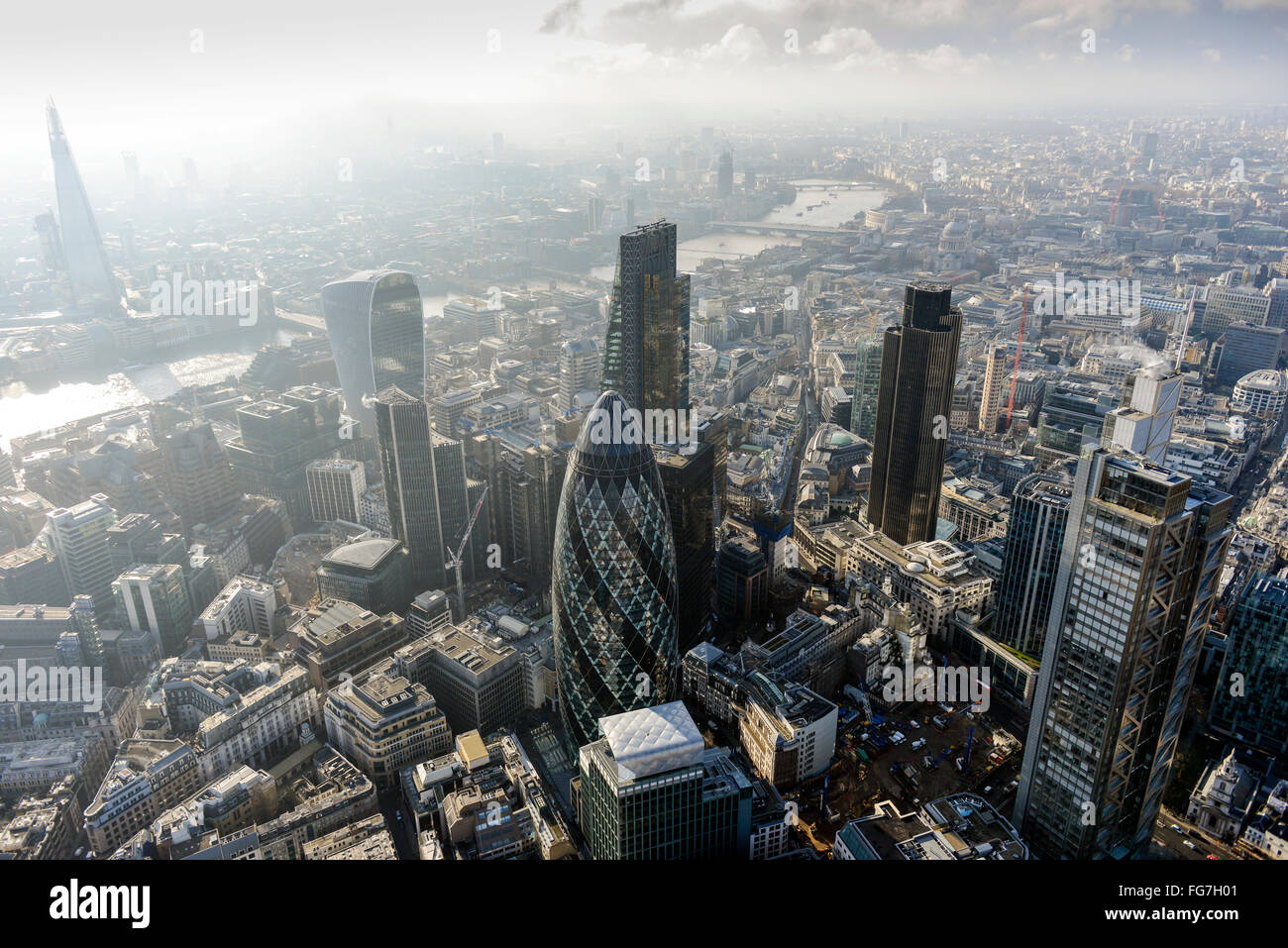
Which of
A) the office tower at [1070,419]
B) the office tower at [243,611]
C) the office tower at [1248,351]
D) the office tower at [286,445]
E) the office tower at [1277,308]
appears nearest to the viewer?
the office tower at [243,611]

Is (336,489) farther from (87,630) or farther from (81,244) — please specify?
(81,244)

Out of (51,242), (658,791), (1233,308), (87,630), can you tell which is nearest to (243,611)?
(87,630)

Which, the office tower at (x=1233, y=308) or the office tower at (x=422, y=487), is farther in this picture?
the office tower at (x=1233, y=308)

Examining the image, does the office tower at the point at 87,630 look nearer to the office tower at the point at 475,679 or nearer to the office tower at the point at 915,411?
the office tower at the point at 475,679

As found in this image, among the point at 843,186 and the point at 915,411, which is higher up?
the point at 843,186

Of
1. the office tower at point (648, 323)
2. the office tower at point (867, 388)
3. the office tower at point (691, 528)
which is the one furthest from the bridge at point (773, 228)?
the office tower at point (691, 528)

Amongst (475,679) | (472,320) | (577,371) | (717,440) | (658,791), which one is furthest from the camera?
(472,320)
